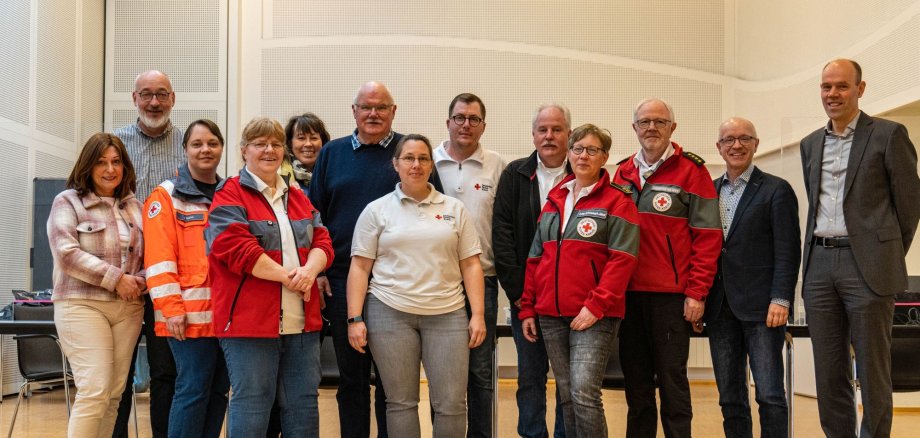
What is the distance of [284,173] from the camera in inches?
150

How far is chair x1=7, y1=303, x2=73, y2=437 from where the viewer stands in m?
4.78

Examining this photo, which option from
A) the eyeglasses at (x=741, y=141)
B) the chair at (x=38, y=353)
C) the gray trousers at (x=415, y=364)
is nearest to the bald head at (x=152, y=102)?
the gray trousers at (x=415, y=364)

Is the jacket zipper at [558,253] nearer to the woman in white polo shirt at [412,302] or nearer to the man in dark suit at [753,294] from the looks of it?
the woman in white polo shirt at [412,302]

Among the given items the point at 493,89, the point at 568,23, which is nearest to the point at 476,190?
the point at 493,89

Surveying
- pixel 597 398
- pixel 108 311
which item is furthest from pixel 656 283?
pixel 108 311

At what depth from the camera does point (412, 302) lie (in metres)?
3.17

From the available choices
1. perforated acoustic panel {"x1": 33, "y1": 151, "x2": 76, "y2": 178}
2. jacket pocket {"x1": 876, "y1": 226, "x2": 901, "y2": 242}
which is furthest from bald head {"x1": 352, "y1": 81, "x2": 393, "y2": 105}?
perforated acoustic panel {"x1": 33, "y1": 151, "x2": 76, "y2": 178}

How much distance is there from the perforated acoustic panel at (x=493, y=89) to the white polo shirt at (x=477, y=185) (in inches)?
176

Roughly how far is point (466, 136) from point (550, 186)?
0.47 metres

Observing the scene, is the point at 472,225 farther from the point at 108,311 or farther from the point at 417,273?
the point at 108,311

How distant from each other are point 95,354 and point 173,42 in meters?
5.57

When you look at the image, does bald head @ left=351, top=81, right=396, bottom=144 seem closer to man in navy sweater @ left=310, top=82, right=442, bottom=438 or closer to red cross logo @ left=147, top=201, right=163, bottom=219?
man in navy sweater @ left=310, top=82, right=442, bottom=438

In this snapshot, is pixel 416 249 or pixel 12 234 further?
pixel 12 234

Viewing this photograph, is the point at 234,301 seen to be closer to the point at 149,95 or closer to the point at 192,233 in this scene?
the point at 192,233
